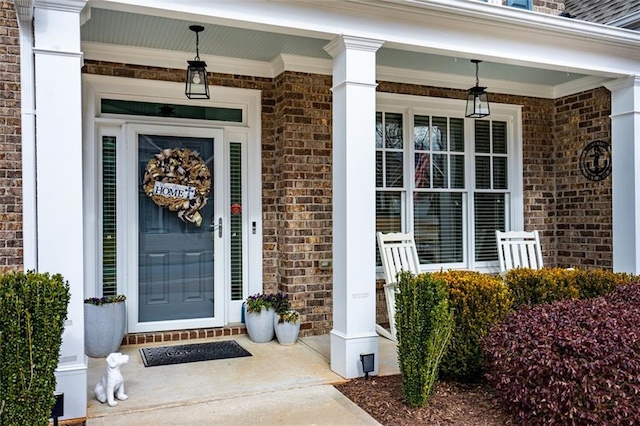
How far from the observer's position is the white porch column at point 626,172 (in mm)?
5293

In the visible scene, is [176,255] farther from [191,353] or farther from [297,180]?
[297,180]

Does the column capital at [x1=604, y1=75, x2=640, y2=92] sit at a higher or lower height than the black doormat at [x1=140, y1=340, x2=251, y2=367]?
higher

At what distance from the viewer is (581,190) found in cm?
660

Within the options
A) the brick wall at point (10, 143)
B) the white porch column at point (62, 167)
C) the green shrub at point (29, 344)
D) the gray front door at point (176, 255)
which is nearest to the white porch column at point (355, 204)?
the gray front door at point (176, 255)

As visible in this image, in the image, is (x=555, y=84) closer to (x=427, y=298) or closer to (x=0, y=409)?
(x=427, y=298)

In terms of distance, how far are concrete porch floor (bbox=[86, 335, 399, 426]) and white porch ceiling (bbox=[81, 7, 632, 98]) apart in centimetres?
261

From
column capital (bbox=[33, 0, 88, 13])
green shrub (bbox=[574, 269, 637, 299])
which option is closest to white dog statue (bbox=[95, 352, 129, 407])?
column capital (bbox=[33, 0, 88, 13])

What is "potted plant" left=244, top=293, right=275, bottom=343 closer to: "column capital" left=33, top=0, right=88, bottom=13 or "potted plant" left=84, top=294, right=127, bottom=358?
"potted plant" left=84, top=294, right=127, bottom=358

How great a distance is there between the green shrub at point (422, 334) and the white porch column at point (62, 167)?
203 cm

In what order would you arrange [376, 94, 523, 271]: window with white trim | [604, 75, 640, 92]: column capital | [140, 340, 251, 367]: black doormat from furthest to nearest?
[376, 94, 523, 271]: window with white trim → [604, 75, 640, 92]: column capital → [140, 340, 251, 367]: black doormat

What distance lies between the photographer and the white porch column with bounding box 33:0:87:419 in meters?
3.25

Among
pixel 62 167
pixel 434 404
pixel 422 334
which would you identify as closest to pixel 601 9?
pixel 422 334

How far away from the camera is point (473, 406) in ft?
11.7

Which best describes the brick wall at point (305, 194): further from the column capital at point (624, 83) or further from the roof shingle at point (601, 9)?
the roof shingle at point (601, 9)
